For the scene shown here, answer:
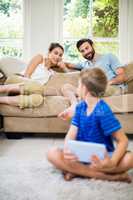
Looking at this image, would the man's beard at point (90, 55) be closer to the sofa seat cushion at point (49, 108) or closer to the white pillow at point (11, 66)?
the sofa seat cushion at point (49, 108)

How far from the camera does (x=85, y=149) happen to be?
4.22 ft

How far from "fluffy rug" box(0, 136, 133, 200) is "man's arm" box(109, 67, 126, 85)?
59cm

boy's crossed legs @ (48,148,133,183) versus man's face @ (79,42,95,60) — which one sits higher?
man's face @ (79,42,95,60)

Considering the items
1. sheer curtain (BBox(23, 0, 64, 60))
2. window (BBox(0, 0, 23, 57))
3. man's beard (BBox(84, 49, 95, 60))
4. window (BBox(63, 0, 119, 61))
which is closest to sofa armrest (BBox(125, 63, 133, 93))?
man's beard (BBox(84, 49, 95, 60))

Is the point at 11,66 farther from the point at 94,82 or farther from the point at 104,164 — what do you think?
the point at 104,164

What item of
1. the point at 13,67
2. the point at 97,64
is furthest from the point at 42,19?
the point at 97,64

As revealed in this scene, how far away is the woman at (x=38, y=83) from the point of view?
1.96 meters

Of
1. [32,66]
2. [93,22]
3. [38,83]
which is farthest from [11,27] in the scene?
[38,83]

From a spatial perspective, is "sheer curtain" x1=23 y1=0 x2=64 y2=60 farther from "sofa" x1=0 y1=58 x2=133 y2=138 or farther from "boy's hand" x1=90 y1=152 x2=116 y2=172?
"boy's hand" x1=90 y1=152 x2=116 y2=172

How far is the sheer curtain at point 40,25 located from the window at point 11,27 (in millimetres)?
54

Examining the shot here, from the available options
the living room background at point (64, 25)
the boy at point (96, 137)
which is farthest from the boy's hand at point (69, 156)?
the living room background at point (64, 25)

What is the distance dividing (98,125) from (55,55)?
88 centimetres

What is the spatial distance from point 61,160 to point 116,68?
881 millimetres

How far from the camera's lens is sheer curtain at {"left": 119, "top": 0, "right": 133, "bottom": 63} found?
279 centimetres
